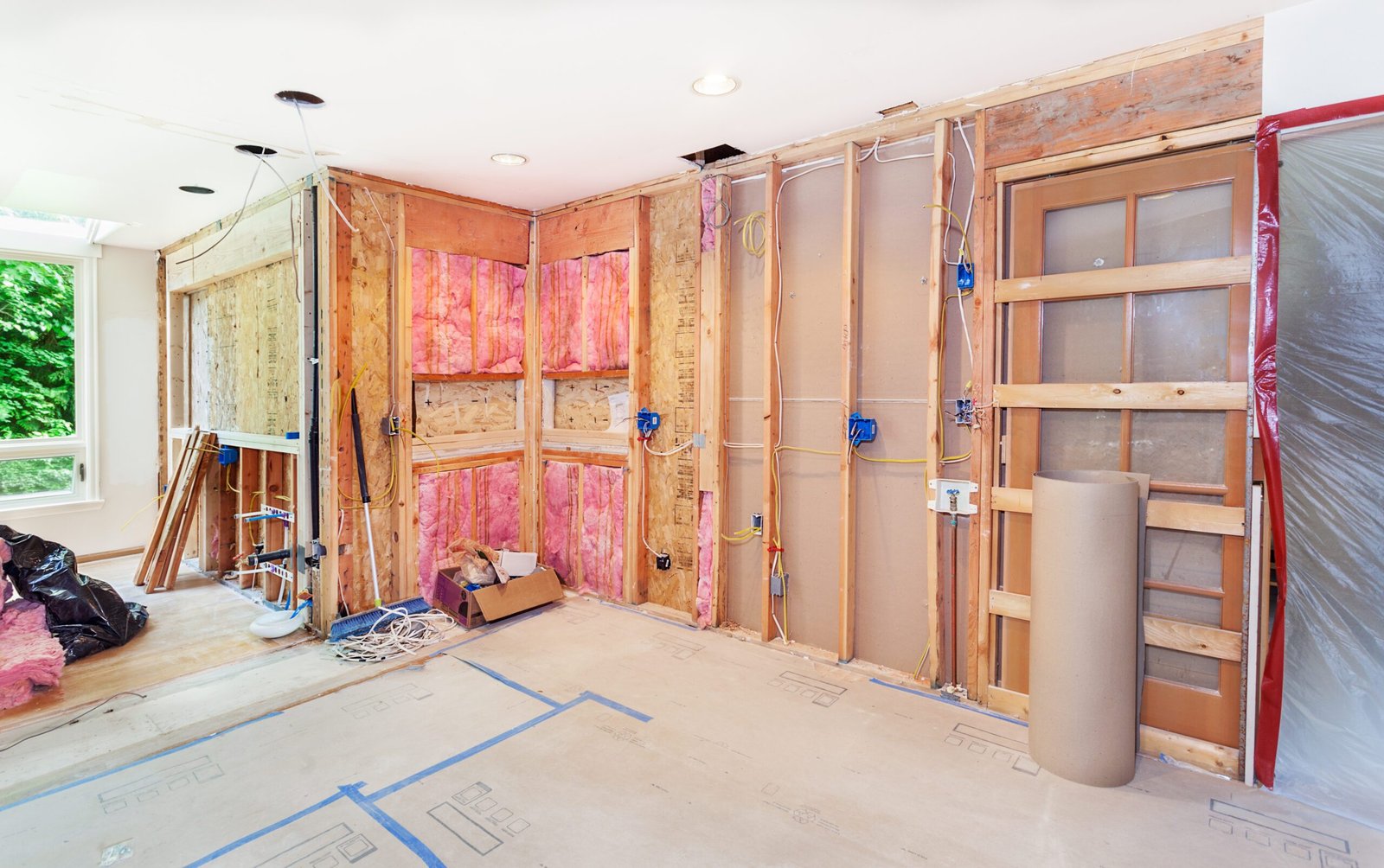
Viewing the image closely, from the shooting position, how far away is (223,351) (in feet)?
16.3

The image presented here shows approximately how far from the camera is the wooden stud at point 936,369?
9.76ft

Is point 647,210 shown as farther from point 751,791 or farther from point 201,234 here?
point 201,234

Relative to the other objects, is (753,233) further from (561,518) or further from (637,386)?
(561,518)

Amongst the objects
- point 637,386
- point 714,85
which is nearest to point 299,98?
point 714,85

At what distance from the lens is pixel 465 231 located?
434 centimetres

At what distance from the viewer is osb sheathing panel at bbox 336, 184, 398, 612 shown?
382 cm

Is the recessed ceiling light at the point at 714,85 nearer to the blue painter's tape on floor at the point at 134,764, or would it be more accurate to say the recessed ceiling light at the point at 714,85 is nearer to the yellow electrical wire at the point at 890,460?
the yellow electrical wire at the point at 890,460

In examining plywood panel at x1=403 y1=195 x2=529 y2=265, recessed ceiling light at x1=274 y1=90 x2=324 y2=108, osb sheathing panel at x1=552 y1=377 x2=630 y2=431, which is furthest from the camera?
osb sheathing panel at x1=552 y1=377 x2=630 y2=431

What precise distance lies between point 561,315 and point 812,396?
1.96 m

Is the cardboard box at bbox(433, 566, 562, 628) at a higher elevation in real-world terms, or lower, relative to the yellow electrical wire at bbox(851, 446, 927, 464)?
lower

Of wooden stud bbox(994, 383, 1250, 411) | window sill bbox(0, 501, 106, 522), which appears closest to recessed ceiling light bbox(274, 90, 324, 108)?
wooden stud bbox(994, 383, 1250, 411)

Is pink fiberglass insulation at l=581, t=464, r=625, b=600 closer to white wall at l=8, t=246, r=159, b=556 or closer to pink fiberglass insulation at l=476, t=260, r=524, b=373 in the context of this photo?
pink fiberglass insulation at l=476, t=260, r=524, b=373

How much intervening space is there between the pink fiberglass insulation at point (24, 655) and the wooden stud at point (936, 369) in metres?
4.11

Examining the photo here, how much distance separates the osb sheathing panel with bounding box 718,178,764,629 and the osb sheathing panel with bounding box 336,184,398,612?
201 centimetres
